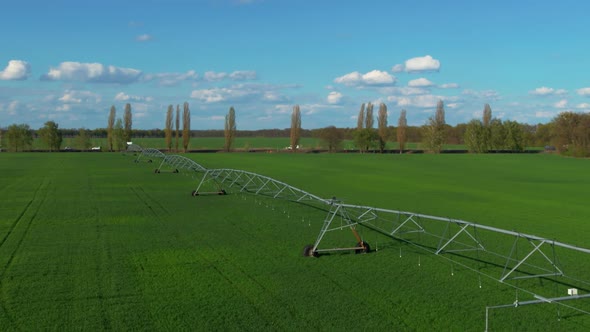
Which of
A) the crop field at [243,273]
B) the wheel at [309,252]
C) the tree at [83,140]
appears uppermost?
the tree at [83,140]

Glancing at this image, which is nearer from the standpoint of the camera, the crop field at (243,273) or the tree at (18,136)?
the crop field at (243,273)

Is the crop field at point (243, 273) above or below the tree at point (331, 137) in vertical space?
below

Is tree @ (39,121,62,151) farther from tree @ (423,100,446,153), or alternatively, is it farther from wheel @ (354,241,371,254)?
wheel @ (354,241,371,254)

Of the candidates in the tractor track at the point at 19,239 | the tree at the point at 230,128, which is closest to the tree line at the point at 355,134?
the tree at the point at 230,128

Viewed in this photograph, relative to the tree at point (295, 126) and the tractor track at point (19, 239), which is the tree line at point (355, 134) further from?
the tractor track at point (19, 239)

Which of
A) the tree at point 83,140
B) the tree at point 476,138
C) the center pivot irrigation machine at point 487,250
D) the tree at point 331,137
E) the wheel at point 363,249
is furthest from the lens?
the tree at point 83,140

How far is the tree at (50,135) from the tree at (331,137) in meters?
52.0

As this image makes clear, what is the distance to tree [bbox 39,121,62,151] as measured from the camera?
101 m

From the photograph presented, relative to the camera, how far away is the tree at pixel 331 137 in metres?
103

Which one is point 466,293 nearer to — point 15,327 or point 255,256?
point 255,256

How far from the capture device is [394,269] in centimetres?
1306

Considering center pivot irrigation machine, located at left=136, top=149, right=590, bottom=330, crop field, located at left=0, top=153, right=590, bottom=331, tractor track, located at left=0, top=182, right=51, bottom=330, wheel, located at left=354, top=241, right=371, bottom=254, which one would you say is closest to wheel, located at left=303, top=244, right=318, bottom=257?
center pivot irrigation machine, located at left=136, top=149, right=590, bottom=330

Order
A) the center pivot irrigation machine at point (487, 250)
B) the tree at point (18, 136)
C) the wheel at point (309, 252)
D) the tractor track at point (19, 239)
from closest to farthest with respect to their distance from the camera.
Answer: the tractor track at point (19, 239) < the center pivot irrigation machine at point (487, 250) < the wheel at point (309, 252) < the tree at point (18, 136)

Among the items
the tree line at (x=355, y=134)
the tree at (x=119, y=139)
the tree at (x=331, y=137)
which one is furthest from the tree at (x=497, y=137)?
the tree at (x=119, y=139)
